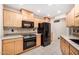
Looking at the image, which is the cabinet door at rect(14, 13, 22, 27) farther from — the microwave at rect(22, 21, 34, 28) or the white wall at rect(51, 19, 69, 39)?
the white wall at rect(51, 19, 69, 39)

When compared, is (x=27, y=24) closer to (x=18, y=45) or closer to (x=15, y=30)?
(x=15, y=30)

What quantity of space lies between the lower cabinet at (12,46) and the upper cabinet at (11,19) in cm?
61

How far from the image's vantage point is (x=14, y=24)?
328 cm

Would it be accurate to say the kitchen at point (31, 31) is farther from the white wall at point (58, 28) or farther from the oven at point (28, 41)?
the white wall at point (58, 28)

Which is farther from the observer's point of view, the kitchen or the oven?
the oven

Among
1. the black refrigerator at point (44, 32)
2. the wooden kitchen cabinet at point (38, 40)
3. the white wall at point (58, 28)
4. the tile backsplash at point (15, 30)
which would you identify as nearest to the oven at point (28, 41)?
the wooden kitchen cabinet at point (38, 40)

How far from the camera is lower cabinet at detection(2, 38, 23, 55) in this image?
2623mm

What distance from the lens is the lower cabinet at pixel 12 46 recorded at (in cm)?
262

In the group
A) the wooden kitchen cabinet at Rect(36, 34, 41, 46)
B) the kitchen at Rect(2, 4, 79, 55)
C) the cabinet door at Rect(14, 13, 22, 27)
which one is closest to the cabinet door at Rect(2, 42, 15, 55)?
the kitchen at Rect(2, 4, 79, 55)

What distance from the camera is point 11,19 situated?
3.15 meters

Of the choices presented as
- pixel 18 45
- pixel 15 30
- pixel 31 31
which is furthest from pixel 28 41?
pixel 31 31

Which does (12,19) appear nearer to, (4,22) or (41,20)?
(4,22)

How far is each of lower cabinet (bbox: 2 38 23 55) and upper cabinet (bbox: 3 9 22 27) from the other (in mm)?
608

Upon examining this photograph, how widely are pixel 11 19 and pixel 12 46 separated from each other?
3.22 feet
